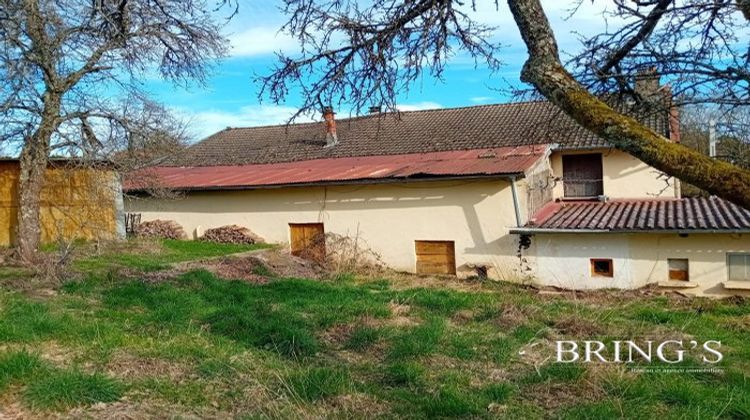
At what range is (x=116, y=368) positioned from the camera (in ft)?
16.9

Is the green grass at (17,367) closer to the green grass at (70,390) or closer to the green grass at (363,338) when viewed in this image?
the green grass at (70,390)

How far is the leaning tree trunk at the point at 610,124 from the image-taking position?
2.31 metres

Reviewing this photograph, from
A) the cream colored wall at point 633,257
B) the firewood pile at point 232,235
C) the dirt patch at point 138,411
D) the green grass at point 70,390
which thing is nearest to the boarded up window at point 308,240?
the firewood pile at point 232,235

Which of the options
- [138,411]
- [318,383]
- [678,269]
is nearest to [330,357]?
[318,383]

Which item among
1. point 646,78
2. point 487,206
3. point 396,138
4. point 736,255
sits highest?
point 396,138

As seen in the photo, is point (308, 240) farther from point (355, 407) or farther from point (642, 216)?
point (355, 407)

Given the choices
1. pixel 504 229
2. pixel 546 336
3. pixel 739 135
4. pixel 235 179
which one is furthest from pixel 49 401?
pixel 235 179

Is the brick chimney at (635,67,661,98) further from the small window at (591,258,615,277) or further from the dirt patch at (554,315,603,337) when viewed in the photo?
the small window at (591,258,615,277)

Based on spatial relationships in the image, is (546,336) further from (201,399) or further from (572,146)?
(572,146)

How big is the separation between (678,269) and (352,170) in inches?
371

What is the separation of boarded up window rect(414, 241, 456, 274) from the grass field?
6.14 m

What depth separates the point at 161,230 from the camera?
63.9ft

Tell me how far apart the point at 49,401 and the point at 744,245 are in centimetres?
1403

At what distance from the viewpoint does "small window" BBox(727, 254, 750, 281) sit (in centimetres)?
1291
